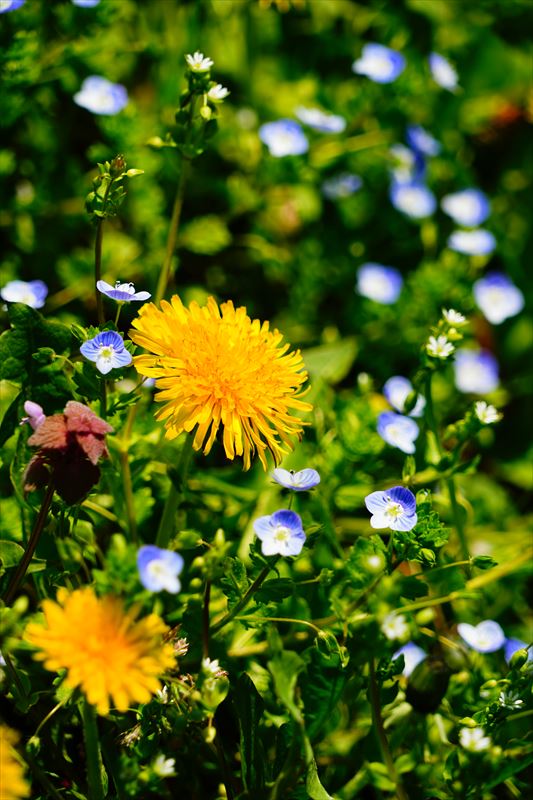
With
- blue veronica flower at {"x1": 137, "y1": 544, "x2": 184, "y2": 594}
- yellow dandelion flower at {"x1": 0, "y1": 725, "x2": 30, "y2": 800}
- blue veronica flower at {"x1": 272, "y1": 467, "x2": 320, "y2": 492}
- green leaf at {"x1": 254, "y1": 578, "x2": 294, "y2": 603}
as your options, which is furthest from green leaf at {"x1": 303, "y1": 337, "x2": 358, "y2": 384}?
yellow dandelion flower at {"x1": 0, "y1": 725, "x2": 30, "y2": 800}

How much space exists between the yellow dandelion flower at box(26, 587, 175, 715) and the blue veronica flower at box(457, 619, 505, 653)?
34.8 inches

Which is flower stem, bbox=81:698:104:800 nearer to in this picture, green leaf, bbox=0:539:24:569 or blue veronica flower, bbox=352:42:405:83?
green leaf, bbox=0:539:24:569

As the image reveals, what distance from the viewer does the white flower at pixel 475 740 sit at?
1.37 meters

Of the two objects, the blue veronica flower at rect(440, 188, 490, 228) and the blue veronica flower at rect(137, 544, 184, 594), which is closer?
the blue veronica flower at rect(137, 544, 184, 594)

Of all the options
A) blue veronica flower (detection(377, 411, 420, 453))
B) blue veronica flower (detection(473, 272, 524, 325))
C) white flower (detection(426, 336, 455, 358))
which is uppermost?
white flower (detection(426, 336, 455, 358))

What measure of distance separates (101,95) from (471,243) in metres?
1.37

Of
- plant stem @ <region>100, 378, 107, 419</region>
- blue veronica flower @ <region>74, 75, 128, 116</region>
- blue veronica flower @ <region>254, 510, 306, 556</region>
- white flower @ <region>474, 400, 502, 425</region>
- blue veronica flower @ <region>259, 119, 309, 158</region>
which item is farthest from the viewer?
blue veronica flower @ <region>259, 119, 309, 158</region>

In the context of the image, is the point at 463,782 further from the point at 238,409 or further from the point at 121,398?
the point at 121,398

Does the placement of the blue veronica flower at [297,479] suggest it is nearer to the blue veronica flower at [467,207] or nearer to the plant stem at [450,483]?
the plant stem at [450,483]

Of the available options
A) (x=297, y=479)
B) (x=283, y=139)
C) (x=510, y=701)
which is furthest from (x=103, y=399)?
(x=283, y=139)

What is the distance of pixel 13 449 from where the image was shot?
1.70 meters

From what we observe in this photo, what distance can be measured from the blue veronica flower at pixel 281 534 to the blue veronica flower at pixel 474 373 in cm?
159

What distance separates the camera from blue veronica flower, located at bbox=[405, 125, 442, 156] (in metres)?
3.09

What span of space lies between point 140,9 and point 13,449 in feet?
6.29
